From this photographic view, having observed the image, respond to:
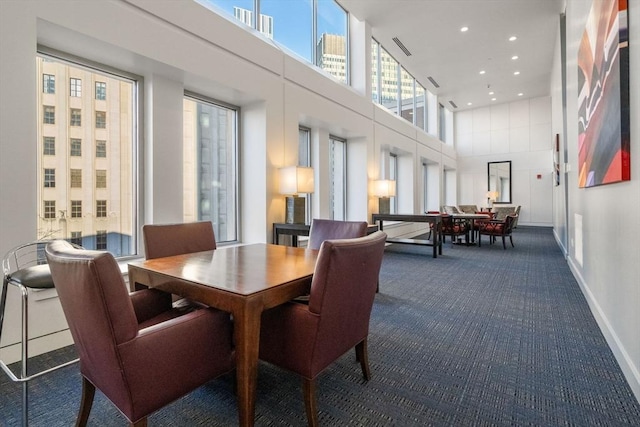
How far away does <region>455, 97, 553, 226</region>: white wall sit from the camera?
11.0 m

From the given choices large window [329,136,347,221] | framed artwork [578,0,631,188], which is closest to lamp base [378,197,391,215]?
large window [329,136,347,221]

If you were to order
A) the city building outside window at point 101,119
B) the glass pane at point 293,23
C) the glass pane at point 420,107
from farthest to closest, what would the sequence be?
the glass pane at point 420,107
the glass pane at point 293,23
the city building outside window at point 101,119

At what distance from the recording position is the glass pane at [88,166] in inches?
103

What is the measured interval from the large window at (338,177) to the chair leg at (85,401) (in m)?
5.14

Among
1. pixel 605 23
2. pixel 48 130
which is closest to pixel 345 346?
pixel 605 23

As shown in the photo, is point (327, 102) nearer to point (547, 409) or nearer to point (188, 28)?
point (188, 28)

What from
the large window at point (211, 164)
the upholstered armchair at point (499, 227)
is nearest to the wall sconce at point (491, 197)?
the upholstered armchair at point (499, 227)

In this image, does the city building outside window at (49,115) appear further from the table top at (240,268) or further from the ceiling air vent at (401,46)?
the ceiling air vent at (401,46)

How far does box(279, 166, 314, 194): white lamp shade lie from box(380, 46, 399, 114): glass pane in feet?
14.3

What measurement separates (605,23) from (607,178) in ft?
3.49

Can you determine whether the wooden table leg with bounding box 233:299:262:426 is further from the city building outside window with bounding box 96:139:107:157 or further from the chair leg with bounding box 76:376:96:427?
the city building outside window with bounding box 96:139:107:157

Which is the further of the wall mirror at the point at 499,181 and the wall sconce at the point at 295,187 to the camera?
the wall mirror at the point at 499,181

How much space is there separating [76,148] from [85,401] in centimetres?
231

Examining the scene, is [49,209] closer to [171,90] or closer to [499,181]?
[171,90]
